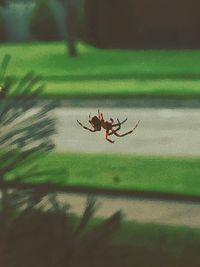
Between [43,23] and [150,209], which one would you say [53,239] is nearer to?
[150,209]

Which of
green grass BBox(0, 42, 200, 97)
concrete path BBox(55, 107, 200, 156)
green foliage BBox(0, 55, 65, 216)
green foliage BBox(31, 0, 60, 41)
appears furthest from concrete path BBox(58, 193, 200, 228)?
green foliage BBox(31, 0, 60, 41)

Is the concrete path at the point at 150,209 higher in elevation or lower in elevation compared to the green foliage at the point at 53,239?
lower

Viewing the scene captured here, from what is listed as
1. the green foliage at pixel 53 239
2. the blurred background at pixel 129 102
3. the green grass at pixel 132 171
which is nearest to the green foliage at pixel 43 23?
the blurred background at pixel 129 102

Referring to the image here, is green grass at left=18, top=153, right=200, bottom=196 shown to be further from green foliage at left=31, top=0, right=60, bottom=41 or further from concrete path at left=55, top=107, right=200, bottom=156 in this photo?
green foliage at left=31, top=0, right=60, bottom=41

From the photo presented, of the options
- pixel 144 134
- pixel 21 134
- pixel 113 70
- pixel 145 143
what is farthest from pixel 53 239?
pixel 113 70

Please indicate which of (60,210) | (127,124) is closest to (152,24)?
(127,124)

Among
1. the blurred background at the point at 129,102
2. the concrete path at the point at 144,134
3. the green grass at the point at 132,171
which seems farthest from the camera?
the concrete path at the point at 144,134

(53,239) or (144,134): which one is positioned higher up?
(144,134)

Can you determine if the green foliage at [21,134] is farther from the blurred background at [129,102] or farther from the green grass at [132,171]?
the green grass at [132,171]
